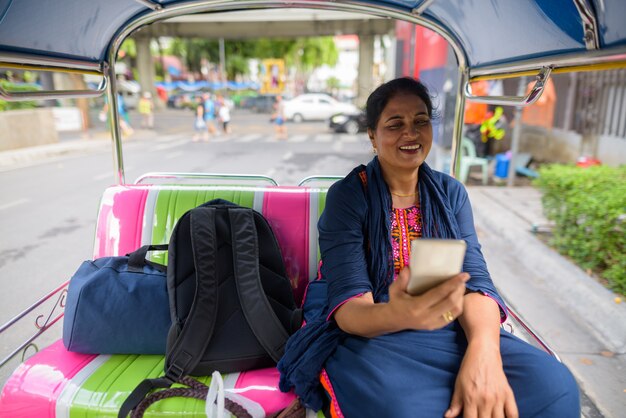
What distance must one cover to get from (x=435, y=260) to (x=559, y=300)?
3.58 metres

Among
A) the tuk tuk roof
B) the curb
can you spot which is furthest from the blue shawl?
the curb

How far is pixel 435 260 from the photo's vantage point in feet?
3.66

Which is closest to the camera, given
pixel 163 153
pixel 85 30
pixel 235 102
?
pixel 85 30

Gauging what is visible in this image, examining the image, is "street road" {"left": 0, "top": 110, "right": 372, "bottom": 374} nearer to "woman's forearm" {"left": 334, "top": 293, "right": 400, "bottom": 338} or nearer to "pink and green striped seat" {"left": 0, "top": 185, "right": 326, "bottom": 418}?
"pink and green striped seat" {"left": 0, "top": 185, "right": 326, "bottom": 418}

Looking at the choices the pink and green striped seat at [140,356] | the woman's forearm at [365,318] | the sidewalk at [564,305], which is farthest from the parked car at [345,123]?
the woman's forearm at [365,318]

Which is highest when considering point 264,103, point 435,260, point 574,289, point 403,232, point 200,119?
point 264,103

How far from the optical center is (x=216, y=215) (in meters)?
2.14

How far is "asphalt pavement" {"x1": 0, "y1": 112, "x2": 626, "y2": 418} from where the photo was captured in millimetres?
2947

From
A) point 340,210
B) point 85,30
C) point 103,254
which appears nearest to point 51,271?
point 103,254

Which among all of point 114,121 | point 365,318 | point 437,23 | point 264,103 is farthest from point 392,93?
point 264,103

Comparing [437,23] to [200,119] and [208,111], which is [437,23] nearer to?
[200,119]

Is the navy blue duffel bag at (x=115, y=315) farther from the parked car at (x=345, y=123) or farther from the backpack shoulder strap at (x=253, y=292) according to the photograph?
the parked car at (x=345, y=123)

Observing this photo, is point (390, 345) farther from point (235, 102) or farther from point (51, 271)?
point (235, 102)

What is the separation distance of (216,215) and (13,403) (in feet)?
3.58
